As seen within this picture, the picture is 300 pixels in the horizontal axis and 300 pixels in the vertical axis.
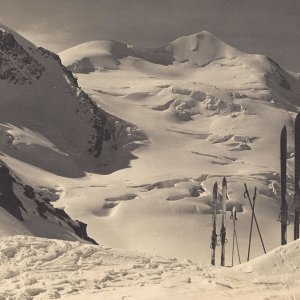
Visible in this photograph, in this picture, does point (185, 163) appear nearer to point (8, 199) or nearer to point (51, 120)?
point (51, 120)

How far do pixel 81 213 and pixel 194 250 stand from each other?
18822mm

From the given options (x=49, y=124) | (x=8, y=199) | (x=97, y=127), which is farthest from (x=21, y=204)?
(x=97, y=127)

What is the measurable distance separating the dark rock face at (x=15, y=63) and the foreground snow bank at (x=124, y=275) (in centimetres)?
13402

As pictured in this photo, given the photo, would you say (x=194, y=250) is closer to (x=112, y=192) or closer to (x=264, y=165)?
(x=112, y=192)

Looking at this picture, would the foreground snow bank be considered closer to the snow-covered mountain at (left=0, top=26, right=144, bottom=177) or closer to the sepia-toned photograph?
the sepia-toned photograph

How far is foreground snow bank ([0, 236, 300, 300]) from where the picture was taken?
343 inches

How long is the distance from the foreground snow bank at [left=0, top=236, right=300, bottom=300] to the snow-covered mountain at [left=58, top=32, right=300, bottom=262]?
49946 millimetres

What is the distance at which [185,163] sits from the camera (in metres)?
107

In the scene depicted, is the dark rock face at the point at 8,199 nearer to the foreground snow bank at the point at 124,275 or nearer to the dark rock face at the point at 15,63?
the foreground snow bank at the point at 124,275

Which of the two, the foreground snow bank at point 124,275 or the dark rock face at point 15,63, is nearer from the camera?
the foreground snow bank at point 124,275

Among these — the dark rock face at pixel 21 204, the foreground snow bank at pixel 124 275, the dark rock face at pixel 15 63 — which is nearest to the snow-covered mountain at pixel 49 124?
the dark rock face at pixel 15 63

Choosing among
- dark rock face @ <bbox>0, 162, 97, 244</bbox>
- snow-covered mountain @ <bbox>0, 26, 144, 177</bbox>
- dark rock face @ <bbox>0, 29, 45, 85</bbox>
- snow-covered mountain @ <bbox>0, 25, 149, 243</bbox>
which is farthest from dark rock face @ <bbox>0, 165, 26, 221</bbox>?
dark rock face @ <bbox>0, 29, 45, 85</bbox>

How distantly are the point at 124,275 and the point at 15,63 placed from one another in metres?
143

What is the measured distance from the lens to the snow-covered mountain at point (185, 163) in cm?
7369
